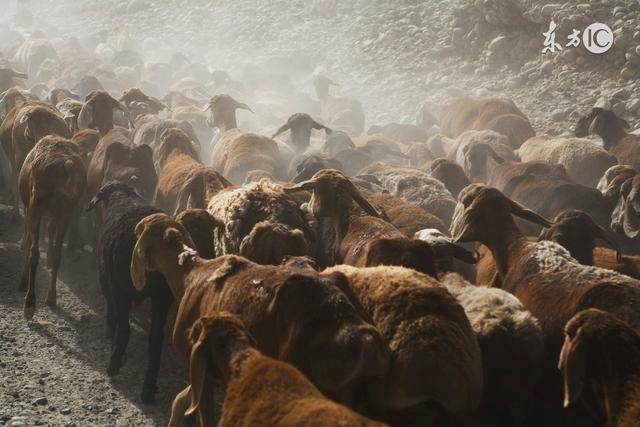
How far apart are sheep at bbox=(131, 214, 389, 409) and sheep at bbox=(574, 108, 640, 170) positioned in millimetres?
8019

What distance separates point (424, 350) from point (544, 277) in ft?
6.35

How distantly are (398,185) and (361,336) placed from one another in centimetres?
570

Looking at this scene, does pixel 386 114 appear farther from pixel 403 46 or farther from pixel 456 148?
pixel 456 148

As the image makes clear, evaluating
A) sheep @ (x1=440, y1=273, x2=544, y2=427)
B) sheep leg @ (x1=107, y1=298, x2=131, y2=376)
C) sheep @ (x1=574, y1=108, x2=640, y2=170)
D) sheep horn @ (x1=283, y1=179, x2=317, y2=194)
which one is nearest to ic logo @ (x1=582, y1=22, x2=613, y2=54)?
sheep @ (x1=574, y1=108, x2=640, y2=170)

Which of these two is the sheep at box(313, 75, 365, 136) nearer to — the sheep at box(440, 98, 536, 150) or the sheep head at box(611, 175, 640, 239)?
the sheep at box(440, 98, 536, 150)

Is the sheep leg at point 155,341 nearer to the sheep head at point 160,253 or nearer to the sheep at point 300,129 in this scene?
the sheep head at point 160,253

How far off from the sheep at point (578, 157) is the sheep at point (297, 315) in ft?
23.3

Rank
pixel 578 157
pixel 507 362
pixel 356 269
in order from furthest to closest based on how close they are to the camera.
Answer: pixel 578 157 < pixel 356 269 < pixel 507 362

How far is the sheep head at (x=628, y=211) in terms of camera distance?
816 cm

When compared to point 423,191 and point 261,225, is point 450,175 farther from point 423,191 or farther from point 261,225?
point 261,225

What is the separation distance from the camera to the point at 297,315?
4.54m

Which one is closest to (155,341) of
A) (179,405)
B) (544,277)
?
(179,405)

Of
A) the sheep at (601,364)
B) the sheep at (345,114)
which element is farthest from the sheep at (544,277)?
the sheep at (345,114)

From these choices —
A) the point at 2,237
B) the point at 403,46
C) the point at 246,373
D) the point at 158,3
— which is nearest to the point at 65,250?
the point at 2,237
